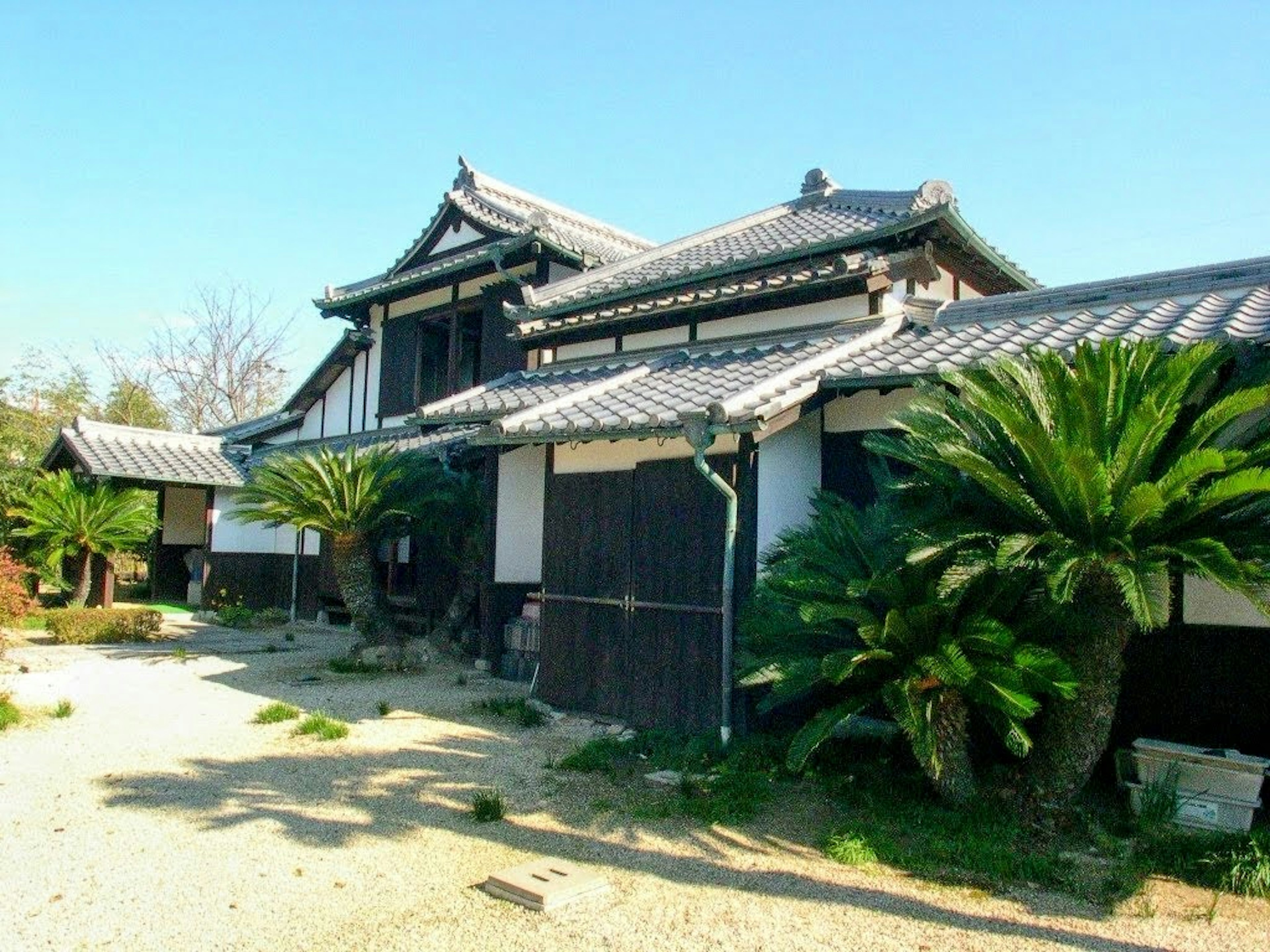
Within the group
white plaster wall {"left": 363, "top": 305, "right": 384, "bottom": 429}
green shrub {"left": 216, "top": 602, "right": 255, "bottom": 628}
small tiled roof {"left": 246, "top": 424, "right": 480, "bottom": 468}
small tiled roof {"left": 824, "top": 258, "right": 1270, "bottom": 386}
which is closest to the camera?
small tiled roof {"left": 824, "top": 258, "right": 1270, "bottom": 386}

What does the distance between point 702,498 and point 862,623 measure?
2.49 meters

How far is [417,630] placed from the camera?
546 inches

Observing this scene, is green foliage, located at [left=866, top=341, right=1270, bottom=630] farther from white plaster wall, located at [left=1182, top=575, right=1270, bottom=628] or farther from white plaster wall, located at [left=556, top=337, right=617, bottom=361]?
white plaster wall, located at [left=556, top=337, right=617, bottom=361]

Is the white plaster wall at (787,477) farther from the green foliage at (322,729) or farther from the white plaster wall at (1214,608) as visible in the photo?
the green foliage at (322,729)

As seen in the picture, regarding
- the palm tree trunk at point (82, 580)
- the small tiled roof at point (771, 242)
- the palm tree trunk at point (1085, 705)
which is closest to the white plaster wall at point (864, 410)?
the small tiled roof at point (771, 242)

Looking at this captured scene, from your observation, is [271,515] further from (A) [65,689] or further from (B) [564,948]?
(B) [564,948]

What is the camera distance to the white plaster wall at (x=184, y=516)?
2000 cm

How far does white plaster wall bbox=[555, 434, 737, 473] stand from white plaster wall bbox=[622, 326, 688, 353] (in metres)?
1.99

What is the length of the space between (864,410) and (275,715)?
20.4ft

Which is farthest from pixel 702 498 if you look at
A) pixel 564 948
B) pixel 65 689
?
pixel 65 689

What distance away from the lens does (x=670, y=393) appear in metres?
8.23

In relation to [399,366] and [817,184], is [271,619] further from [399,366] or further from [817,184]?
[817,184]

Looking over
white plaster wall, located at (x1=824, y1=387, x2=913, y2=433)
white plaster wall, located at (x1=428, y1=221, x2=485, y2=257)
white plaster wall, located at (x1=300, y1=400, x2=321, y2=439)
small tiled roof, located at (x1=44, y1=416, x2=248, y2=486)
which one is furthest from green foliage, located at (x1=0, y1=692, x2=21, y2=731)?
white plaster wall, located at (x1=300, y1=400, x2=321, y2=439)

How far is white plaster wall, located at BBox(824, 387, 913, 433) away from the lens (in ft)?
25.0
